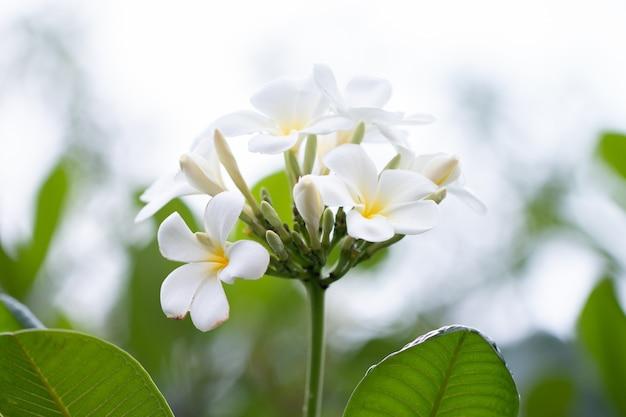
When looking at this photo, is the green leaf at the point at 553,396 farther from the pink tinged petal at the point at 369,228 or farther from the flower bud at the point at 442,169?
the pink tinged petal at the point at 369,228

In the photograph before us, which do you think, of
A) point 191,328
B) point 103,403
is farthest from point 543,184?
point 103,403

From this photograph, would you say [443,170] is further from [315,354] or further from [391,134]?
[315,354]

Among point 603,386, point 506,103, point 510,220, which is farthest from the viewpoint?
point 506,103

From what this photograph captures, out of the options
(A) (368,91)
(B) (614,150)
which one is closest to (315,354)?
(A) (368,91)

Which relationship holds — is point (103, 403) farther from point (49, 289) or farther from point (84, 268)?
point (84, 268)

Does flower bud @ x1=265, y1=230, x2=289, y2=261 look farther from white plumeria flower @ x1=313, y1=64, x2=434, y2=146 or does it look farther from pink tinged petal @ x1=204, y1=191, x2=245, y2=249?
white plumeria flower @ x1=313, y1=64, x2=434, y2=146

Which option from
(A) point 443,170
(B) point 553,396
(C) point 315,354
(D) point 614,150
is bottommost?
(B) point 553,396

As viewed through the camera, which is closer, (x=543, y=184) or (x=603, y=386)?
(x=603, y=386)

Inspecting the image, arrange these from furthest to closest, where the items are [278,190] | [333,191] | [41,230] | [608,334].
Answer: [41,230] < [278,190] < [608,334] < [333,191]

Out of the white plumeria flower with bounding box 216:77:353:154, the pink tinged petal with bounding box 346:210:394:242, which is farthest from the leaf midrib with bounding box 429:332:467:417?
the white plumeria flower with bounding box 216:77:353:154
